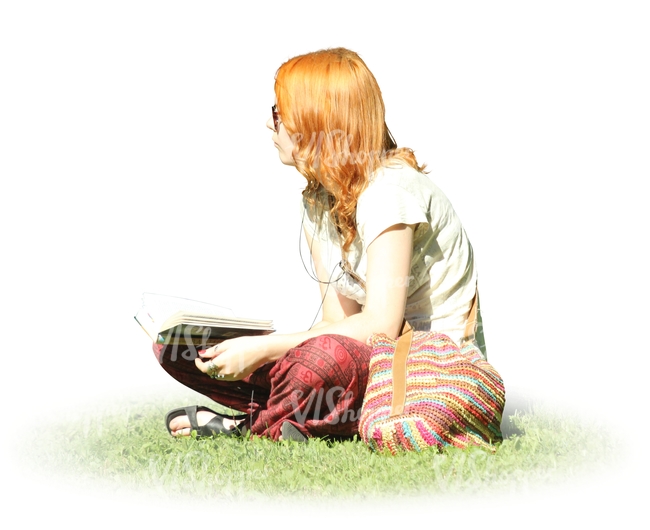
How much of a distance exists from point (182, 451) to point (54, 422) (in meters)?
1.28

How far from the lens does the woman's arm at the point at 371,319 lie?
15.8 ft

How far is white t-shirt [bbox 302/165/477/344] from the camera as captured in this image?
5012 mm

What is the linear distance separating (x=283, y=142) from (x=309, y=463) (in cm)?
162

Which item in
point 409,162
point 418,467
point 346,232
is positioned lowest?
point 418,467

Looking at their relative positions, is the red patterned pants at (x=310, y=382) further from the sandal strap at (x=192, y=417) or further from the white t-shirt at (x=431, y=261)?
the white t-shirt at (x=431, y=261)

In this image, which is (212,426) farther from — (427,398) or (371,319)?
(427,398)

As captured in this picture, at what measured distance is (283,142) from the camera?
5.16 meters

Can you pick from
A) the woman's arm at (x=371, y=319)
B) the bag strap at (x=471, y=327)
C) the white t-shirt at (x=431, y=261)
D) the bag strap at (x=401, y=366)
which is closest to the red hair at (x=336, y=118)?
the white t-shirt at (x=431, y=261)

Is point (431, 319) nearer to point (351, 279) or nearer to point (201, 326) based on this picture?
point (351, 279)

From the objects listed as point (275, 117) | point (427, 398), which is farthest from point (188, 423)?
point (275, 117)

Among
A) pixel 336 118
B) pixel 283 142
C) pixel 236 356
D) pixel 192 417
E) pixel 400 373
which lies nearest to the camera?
pixel 400 373

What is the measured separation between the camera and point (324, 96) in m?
4.98

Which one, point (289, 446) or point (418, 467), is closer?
point (418, 467)

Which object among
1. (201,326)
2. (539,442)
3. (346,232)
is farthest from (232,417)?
(539,442)
